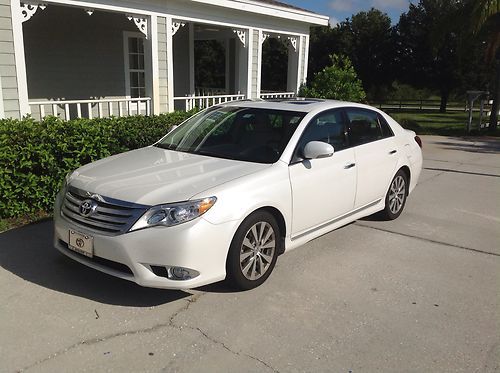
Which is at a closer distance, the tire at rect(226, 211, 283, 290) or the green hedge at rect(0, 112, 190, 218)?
the tire at rect(226, 211, 283, 290)

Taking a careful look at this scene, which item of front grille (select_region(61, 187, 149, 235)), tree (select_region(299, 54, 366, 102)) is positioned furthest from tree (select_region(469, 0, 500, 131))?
front grille (select_region(61, 187, 149, 235))

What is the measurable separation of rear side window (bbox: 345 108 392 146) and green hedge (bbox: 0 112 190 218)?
3352 mm

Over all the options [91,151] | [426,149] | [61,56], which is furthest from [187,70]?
[91,151]

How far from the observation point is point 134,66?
40.9 ft

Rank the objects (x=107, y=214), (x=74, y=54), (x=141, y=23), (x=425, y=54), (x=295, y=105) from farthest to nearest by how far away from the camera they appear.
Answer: (x=425, y=54), (x=74, y=54), (x=141, y=23), (x=295, y=105), (x=107, y=214)

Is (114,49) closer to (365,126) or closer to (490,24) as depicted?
(365,126)

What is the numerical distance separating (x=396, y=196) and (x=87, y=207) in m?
3.91

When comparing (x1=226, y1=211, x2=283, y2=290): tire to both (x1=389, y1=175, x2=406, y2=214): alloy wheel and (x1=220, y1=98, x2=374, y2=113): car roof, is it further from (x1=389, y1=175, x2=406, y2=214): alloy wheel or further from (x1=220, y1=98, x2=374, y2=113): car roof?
(x1=389, y1=175, x2=406, y2=214): alloy wheel

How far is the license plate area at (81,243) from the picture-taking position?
12.2 feet

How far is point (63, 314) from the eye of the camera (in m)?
3.64

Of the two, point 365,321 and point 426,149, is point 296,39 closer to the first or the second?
point 426,149

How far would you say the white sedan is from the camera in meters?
3.57

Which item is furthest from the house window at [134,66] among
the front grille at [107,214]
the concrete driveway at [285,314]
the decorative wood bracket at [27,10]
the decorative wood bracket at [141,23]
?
the front grille at [107,214]

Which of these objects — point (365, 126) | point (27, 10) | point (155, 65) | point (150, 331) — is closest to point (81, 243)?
point (150, 331)
